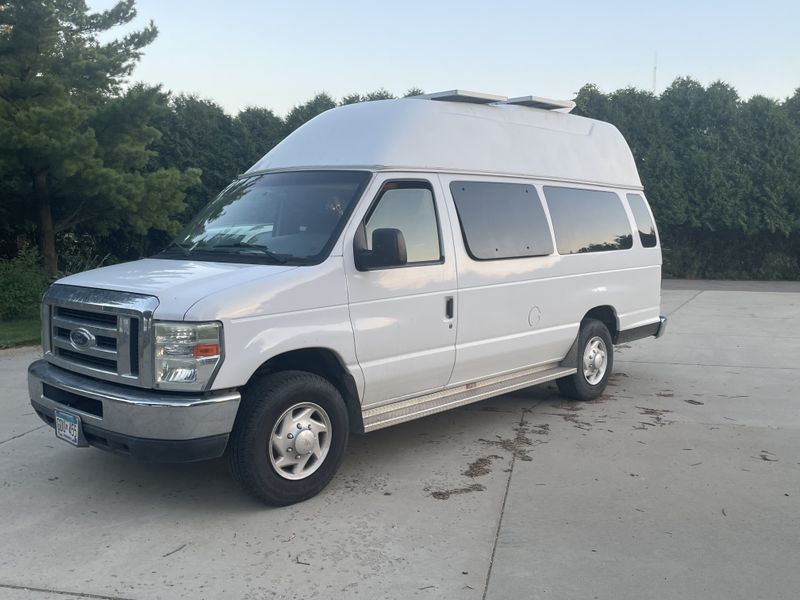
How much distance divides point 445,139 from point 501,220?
2.73 feet

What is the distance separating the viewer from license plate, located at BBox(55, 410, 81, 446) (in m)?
4.66

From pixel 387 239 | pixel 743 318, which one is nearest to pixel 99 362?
pixel 387 239

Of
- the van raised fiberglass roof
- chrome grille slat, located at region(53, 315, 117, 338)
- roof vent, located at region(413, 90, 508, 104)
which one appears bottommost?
chrome grille slat, located at region(53, 315, 117, 338)

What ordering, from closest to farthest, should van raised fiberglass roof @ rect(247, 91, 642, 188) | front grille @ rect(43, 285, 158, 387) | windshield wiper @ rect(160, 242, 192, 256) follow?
front grille @ rect(43, 285, 158, 387) → windshield wiper @ rect(160, 242, 192, 256) → van raised fiberglass roof @ rect(247, 91, 642, 188)

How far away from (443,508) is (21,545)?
243cm

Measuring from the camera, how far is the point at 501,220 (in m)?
6.27

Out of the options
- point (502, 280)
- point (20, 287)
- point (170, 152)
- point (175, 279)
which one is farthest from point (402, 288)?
point (170, 152)

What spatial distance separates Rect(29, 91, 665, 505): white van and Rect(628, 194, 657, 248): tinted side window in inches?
39.5

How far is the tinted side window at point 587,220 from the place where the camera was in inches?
275

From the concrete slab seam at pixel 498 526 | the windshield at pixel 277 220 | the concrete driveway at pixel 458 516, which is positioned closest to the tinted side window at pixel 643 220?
the concrete driveway at pixel 458 516

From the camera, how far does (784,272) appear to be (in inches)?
818

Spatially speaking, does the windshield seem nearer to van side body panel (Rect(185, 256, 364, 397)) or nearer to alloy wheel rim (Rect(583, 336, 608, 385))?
van side body panel (Rect(185, 256, 364, 397))

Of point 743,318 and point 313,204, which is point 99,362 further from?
point 743,318

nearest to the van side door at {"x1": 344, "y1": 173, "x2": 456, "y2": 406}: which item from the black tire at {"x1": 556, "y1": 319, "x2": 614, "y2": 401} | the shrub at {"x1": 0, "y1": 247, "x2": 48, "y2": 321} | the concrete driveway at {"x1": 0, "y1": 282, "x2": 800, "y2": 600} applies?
the concrete driveway at {"x1": 0, "y1": 282, "x2": 800, "y2": 600}
